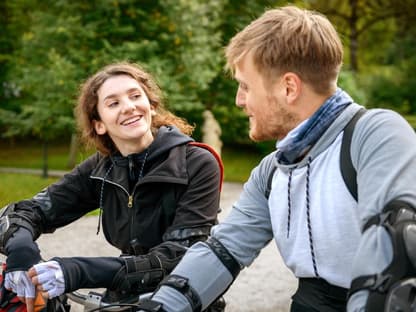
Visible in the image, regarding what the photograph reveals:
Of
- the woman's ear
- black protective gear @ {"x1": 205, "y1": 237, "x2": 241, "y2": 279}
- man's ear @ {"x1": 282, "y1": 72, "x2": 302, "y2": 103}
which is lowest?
black protective gear @ {"x1": 205, "y1": 237, "x2": 241, "y2": 279}

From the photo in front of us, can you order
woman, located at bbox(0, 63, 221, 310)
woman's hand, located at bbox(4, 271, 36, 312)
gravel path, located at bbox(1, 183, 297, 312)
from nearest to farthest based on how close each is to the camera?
woman's hand, located at bbox(4, 271, 36, 312)
woman, located at bbox(0, 63, 221, 310)
gravel path, located at bbox(1, 183, 297, 312)

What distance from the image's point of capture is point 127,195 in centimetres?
301

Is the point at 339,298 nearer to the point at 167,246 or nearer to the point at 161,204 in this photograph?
the point at 167,246

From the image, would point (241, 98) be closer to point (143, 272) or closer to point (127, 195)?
point (143, 272)

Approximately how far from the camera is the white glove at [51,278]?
242cm

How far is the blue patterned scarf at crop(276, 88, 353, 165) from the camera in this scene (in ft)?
6.46

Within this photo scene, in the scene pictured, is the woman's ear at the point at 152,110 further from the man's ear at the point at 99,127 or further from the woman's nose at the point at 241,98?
the woman's nose at the point at 241,98

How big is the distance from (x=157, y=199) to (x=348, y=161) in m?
1.30

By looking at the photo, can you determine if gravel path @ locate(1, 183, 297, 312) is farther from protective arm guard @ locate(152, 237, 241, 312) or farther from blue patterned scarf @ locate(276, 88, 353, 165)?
blue patterned scarf @ locate(276, 88, 353, 165)

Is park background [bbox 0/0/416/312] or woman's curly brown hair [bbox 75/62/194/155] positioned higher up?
woman's curly brown hair [bbox 75/62/194/155]

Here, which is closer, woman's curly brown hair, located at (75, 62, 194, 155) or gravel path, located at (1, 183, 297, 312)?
woman's curly brown hair, located at (75, 62, 194, 155)

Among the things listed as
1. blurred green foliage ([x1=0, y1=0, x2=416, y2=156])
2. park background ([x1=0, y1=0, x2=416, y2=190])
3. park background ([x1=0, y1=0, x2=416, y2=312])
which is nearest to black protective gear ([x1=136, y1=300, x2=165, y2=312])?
park background ([x1=0, y1=0, x2=416, y2=312])

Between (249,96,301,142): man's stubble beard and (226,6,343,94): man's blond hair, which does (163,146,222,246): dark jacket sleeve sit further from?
(226,6,343,94): man's blond hair

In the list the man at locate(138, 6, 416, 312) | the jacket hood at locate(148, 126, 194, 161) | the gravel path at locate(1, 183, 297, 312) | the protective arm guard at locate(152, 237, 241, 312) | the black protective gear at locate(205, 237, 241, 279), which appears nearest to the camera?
the man at locate(138, 6, 416, 312)
